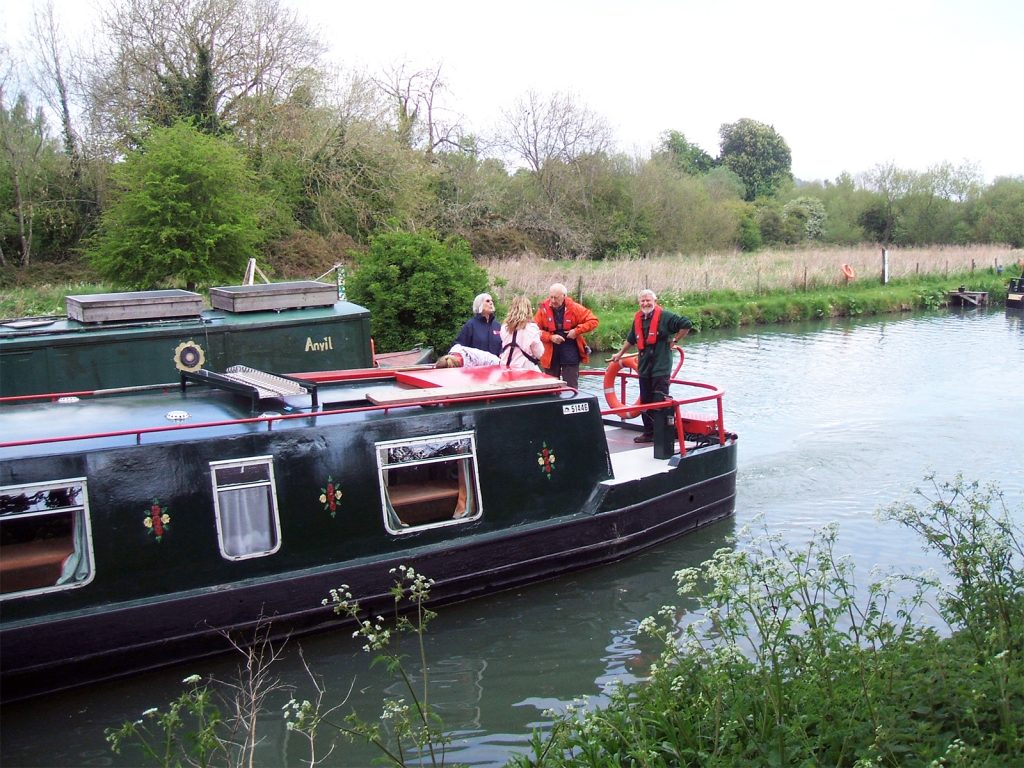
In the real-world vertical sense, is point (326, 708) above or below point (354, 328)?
below

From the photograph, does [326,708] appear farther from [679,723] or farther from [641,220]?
[641,220]

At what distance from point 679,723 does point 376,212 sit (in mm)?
25480

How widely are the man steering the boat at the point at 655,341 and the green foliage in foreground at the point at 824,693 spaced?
4.57 metres

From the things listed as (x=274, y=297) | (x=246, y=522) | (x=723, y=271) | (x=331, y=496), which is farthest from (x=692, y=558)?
(x=723, y=271)

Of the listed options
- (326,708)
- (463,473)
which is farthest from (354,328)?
(326,708)

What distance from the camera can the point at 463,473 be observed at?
8.09 meters

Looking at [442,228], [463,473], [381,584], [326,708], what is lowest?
[326,708]

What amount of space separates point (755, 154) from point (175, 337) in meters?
61.3

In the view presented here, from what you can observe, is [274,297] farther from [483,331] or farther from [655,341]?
[655,341]

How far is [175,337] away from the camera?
32.4 feet

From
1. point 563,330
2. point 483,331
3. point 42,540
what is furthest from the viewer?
point 563,330

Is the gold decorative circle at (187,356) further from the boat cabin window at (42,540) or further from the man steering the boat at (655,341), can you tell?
the man steering the boat at (655,341)

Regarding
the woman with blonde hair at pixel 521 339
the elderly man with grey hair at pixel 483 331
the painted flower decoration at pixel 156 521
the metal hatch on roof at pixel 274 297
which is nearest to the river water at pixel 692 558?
the painted flower decoration at pixel 156 521

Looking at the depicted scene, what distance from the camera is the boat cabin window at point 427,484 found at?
7699 millimetres
